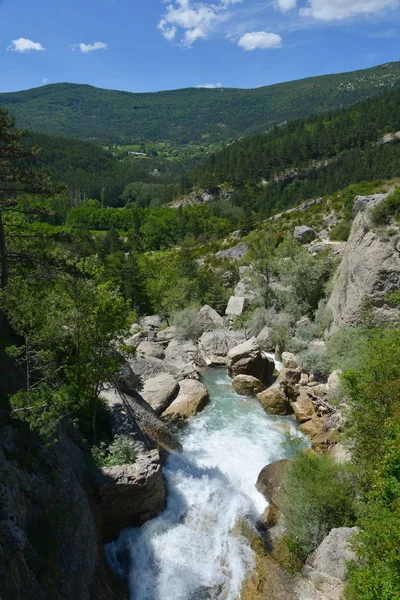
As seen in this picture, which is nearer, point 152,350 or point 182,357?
point 182,357

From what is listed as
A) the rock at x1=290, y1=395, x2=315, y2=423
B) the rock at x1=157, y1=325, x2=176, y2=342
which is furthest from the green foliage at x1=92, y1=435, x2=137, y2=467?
the rock at x1=157, y1=325, x2=176, y2=342

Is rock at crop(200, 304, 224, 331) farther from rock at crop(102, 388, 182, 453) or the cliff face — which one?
the cliff face

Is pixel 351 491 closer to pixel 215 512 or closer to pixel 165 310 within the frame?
pixel 215 512

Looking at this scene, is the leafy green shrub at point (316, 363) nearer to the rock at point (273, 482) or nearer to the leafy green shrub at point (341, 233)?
the rock at point (273, 482)

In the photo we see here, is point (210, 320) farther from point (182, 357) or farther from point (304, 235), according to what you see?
point (304, 235)

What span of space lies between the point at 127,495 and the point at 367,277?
1992cm

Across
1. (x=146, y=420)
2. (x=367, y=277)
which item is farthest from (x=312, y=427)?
(x=367, y=277)

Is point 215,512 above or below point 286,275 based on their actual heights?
below

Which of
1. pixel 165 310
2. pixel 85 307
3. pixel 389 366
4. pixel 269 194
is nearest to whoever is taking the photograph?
pixel 389 366

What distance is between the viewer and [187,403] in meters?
24.9

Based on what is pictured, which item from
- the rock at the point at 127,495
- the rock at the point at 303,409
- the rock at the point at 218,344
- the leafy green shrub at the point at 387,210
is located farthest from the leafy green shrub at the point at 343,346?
the rock at the point at 127,495

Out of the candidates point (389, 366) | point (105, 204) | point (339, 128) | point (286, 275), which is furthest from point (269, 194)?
point (389, 366)

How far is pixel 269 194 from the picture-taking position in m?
136

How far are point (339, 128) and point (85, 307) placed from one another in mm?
169877
